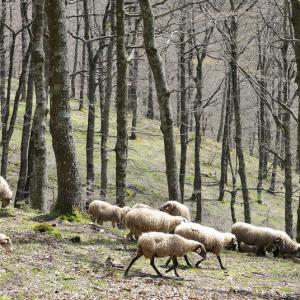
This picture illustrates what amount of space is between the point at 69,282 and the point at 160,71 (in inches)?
293

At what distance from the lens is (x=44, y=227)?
10.5 meters

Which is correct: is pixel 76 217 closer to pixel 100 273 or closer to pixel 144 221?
pixel 144 221

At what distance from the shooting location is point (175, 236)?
8.63 meters

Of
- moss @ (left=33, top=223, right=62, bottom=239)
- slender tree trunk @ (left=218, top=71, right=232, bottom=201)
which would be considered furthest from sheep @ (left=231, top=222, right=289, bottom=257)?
slender tree trunk @ (left=218, top=71, right=232, bottom=201)

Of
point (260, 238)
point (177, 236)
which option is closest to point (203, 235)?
point (177, 236)

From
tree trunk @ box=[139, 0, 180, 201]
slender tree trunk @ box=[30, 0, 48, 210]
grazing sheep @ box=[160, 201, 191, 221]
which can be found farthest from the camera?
slender tree trunk @ box=[30, 0, 48, 210]

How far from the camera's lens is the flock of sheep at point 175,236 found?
8.33m

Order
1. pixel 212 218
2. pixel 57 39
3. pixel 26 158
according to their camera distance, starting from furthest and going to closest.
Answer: pixel 212 218 → pixel 26 158 → pixel 57 39

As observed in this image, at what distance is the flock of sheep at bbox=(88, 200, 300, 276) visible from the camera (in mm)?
8367

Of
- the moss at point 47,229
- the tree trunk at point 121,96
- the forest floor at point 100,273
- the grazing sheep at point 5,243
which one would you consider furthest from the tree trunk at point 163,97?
the grazing sheep at point 5,243

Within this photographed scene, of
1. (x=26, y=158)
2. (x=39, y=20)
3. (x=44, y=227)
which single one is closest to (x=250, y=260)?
(x=44, y=227)

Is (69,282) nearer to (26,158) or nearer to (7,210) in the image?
(7,210)

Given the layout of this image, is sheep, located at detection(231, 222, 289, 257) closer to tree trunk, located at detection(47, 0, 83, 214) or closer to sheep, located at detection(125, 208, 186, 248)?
sheep, located at detection(125, 208, 186, 248)

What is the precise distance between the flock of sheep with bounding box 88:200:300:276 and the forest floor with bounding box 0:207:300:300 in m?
0.36
